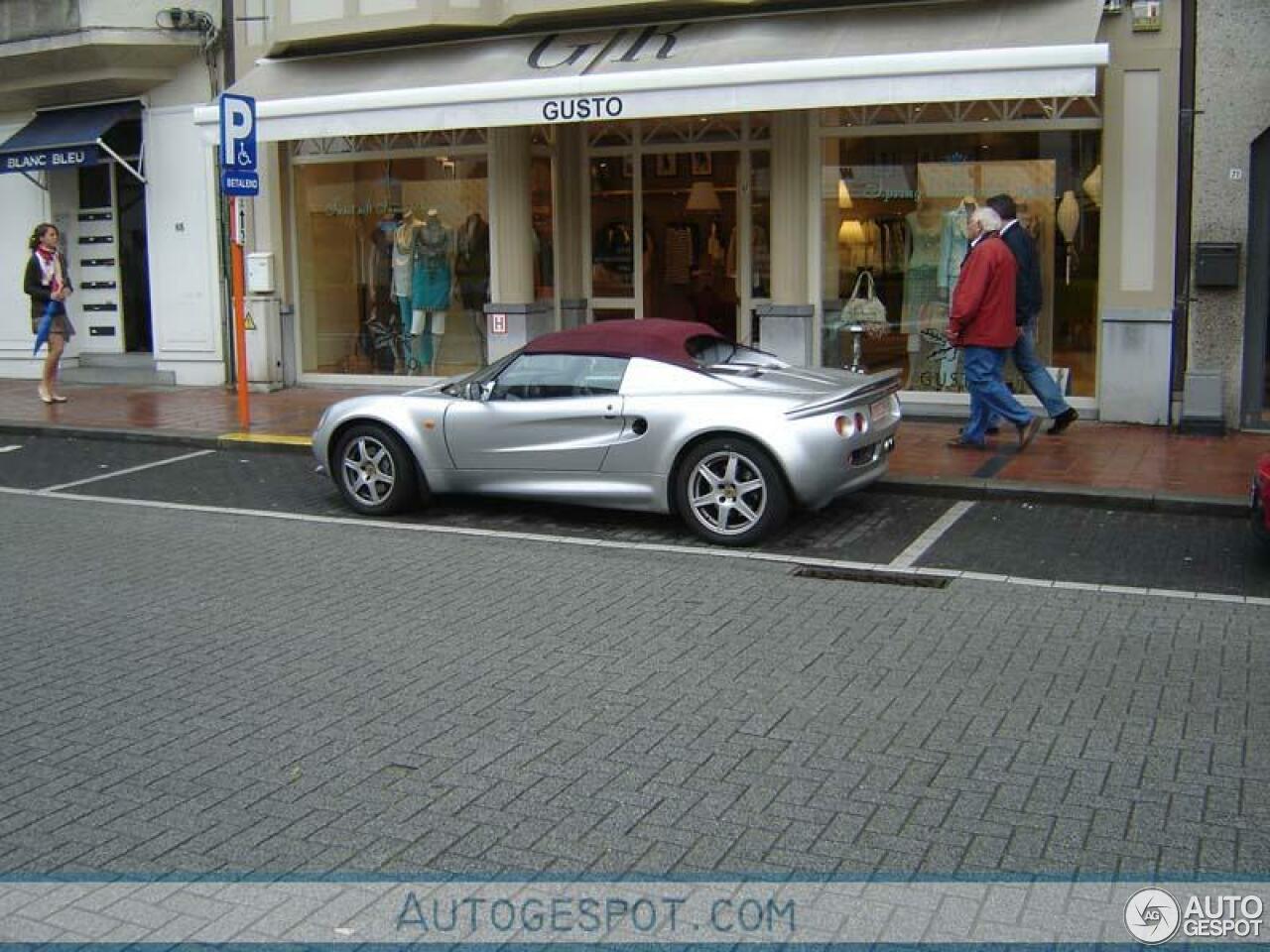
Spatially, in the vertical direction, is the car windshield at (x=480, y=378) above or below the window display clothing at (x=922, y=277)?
below

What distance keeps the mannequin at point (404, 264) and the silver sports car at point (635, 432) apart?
21.1ft

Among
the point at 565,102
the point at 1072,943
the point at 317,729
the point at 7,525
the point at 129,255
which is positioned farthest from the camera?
the point at 129,255

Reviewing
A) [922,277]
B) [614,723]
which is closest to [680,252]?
[922,277]

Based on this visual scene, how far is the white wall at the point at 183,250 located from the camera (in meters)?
17.3

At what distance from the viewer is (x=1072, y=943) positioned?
387 centimetres

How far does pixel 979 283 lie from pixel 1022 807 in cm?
733

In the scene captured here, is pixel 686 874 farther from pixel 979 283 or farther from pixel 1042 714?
pixel 979 283

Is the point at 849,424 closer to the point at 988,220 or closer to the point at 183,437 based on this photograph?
the point at 988,220

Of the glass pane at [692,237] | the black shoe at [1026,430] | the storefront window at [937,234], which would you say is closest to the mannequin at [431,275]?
the glass pane at [692,237]

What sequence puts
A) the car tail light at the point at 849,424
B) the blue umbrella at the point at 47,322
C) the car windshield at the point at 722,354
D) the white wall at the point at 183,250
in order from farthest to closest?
the white wall at the point at 183,250 < the blue umbrella at the point at 47,322 < the car windshield at the point at 722,354 < the car tail light at the point at 849,424

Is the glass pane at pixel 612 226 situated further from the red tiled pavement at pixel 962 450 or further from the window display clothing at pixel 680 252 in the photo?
the red tiled pavement at pixel 962 450

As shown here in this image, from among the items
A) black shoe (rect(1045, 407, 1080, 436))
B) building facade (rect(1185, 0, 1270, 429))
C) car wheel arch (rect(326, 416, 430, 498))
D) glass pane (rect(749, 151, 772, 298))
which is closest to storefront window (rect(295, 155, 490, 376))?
glass pane (rect(749, 151, 772, 298))

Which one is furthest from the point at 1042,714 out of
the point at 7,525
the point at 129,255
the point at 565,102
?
the point at 129,255
